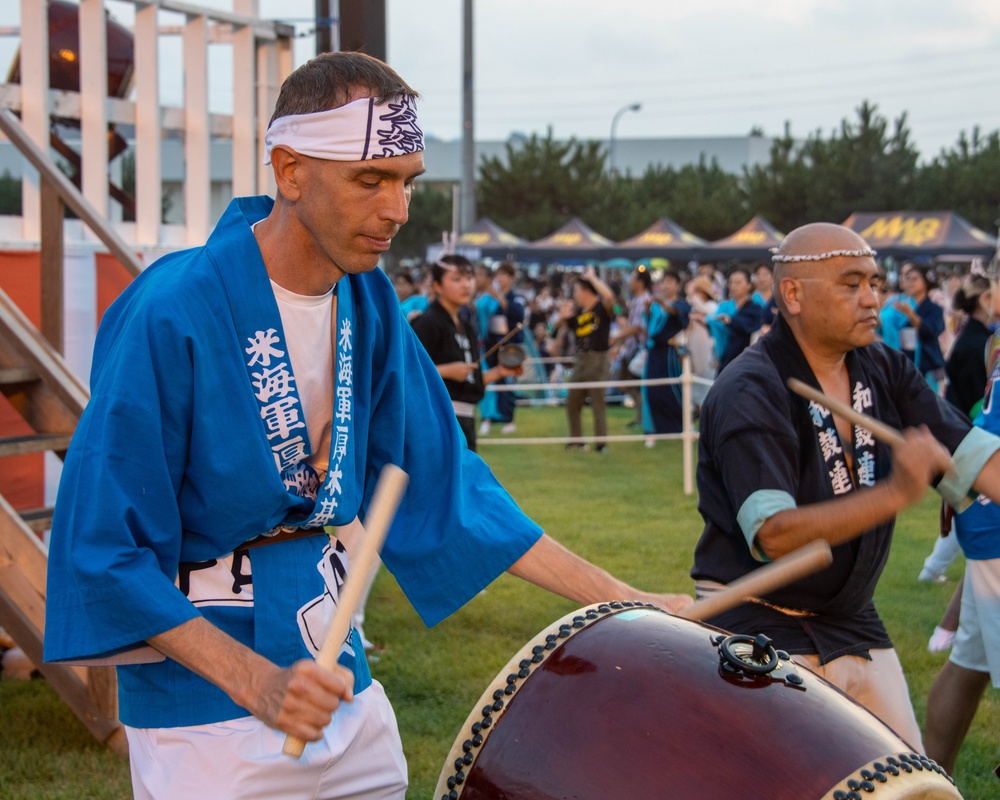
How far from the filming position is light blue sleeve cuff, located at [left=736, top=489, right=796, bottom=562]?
282 centimetres

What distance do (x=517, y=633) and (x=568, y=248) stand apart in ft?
68.4

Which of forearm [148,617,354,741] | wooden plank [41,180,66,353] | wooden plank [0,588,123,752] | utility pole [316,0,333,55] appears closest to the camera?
forearm [148,617,354,741]

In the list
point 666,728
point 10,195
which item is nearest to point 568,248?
point 10,195

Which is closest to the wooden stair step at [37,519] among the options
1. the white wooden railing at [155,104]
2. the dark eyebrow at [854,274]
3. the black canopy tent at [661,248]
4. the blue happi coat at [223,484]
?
the white wooden railing at [155,104]

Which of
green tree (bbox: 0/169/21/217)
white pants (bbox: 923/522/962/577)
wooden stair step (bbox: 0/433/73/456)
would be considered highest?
green tree (bbox: 0/169/21/217)

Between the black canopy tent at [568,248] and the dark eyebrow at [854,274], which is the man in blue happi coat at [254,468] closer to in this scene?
the dark eyebrow at [854,274]

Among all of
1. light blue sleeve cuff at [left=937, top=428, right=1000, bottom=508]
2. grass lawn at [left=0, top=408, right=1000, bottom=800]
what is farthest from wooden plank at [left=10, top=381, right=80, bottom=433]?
light blue sleeve cuff at [left=937, top=428, right=1000, bottom=508]

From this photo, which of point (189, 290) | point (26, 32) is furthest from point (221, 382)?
point (26, 32)

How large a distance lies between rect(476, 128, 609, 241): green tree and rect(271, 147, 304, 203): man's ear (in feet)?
140

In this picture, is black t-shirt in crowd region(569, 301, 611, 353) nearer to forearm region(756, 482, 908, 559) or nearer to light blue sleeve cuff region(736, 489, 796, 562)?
light blue sleeve cuff region(736, 489, 796, 562)

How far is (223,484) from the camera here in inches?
74.2

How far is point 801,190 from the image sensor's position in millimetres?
42531

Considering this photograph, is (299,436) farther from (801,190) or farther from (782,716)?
(801,190)

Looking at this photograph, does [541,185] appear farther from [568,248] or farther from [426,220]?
[568,248]
